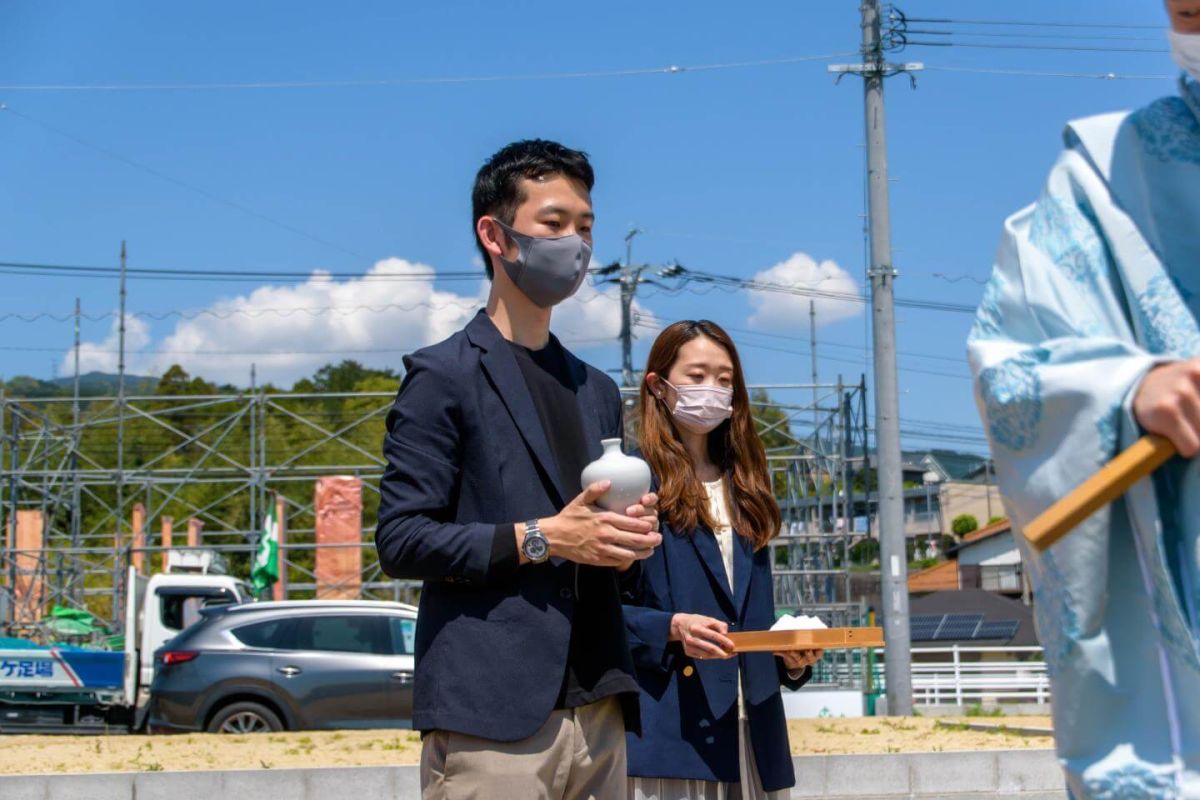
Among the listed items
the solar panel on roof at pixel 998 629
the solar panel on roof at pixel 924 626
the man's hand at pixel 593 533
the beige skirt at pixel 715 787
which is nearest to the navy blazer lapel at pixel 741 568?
the beige skirt at pixel 715 787

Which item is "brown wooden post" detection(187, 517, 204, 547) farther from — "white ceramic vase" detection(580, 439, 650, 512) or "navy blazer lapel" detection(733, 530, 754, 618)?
"white ceramic vase" detection(580, 439, 650, 512)

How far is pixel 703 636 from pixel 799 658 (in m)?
0.34

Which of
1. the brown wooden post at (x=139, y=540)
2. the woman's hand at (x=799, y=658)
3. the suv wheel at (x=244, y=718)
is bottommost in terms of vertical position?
the suv wheel at (x=244, y=718)

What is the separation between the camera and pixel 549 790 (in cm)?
272

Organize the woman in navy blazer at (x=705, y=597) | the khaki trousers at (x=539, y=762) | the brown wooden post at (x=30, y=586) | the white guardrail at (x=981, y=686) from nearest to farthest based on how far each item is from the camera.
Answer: the khaki trousers at (x=539, y=762), the woman in navy blazer at (x=705, y=597), the white guardrail at (x=981, y=686), the brown wooden post at (x=30, y=586)

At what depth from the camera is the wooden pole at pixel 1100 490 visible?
165cm

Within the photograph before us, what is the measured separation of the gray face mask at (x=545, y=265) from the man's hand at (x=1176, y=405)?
1504mm

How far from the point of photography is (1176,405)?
Result: 167 cm

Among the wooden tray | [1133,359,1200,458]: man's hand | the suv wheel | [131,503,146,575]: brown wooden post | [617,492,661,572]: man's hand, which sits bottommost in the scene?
the suv wheel

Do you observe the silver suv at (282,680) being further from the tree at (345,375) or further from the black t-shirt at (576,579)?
the tree at (345,375)

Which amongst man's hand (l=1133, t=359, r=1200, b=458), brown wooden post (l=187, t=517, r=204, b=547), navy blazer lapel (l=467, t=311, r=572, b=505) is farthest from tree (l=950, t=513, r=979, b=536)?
man's hand (l=1133, t=359, r=1200, b=458)

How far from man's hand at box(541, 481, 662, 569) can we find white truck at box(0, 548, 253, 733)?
49.2ft

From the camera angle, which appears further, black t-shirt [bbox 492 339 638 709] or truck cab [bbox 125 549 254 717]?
truck cab [bbox 125 549 254 717]

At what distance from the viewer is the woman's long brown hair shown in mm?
3904
